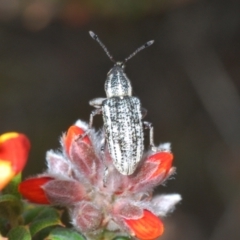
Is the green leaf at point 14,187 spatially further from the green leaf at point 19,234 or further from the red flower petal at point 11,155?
the red flower petal at point 11,155

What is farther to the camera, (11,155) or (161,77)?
(161,77)

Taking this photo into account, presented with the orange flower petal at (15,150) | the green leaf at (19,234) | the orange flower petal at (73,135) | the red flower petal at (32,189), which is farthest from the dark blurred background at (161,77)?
the orange flower petal at (15,150)

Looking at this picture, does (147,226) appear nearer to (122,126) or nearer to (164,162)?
(164,162)

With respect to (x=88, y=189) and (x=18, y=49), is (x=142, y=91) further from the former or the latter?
(x=88, y=189)

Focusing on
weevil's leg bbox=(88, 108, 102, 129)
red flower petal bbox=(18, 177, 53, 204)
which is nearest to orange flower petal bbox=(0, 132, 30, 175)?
red flower petal bbox=(18, 177, 53, 204)

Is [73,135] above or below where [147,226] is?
above

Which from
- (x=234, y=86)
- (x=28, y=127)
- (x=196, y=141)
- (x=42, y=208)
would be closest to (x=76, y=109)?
(x=28, y=127)

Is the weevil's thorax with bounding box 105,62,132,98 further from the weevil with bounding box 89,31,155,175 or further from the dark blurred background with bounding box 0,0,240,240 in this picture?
the dark blurred background with bounding box 0,0,240,240

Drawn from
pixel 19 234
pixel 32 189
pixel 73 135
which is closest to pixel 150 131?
pixel 73 135
